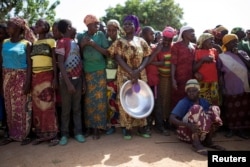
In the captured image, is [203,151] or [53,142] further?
[53,142]

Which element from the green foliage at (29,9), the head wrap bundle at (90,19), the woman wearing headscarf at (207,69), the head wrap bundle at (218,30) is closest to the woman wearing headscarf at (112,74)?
the head wrap bundle at (90,19)

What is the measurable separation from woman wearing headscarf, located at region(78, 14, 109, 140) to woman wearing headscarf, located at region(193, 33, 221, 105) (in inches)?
63.8

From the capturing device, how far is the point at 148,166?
12.2ft

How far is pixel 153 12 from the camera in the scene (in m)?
24.3

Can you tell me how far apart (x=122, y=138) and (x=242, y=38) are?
326cm

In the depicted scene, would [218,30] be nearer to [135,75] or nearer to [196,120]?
[135,75]

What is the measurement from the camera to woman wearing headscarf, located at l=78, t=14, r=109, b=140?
4.66m

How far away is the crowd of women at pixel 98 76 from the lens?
4586mm

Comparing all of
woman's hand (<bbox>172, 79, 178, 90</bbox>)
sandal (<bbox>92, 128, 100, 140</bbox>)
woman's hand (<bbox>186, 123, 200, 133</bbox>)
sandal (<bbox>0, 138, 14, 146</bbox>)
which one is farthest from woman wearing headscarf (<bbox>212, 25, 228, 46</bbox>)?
sandal (<bbox>0, 138, 14, 146</bbox>)

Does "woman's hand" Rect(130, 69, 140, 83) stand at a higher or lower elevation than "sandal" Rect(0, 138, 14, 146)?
higher

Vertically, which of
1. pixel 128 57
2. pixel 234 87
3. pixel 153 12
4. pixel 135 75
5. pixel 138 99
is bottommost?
pixel 138 99

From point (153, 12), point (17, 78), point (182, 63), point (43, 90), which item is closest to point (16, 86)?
point (17, 78)

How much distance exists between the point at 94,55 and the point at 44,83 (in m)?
0.93

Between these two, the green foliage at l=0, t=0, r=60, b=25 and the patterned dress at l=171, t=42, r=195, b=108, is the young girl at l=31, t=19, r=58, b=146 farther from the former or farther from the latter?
the green foliage at l=0, t=0, r=60, b=25
